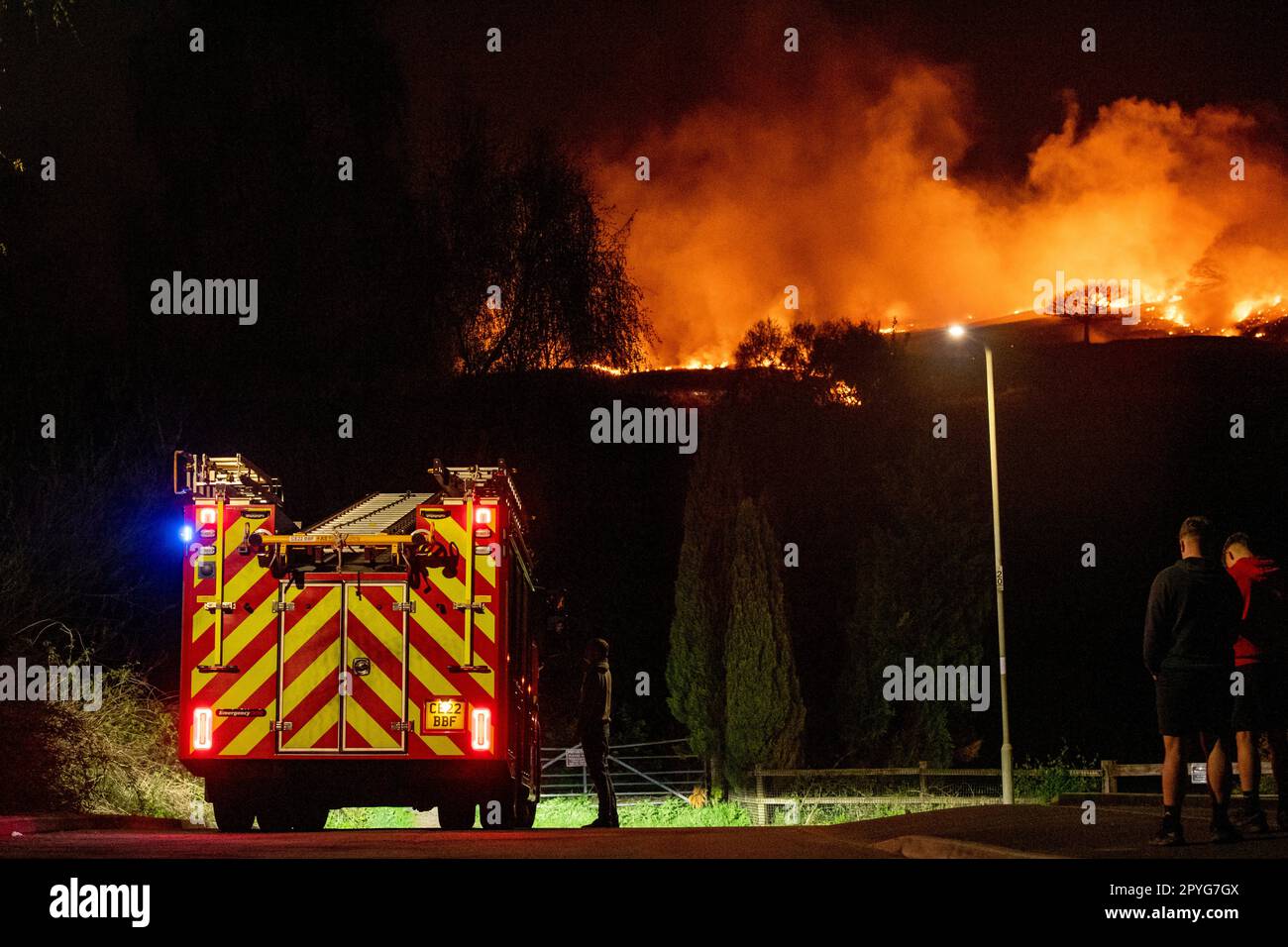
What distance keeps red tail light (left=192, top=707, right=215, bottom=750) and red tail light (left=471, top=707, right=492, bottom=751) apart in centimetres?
203

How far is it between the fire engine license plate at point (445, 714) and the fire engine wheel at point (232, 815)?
6.14 ft

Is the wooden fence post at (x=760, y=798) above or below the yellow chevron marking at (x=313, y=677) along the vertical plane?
below

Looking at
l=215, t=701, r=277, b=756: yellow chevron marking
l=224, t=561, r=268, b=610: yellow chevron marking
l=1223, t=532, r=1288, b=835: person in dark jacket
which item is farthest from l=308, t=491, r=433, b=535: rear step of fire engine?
l=1223, t=532, r=1288, b=835: person in dark jacket

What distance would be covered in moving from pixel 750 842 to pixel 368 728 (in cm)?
319

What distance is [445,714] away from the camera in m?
Answer: 12.7

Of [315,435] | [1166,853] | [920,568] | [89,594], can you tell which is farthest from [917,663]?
[1166,853]

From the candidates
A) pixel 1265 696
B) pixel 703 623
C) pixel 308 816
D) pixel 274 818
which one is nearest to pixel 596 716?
pixel 308 816

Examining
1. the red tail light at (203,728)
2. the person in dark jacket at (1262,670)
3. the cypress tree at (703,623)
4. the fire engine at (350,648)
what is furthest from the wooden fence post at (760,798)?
the person in dark jacket at (1262,670)

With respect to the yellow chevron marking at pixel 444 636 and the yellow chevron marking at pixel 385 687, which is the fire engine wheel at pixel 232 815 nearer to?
the yellow chevron marking at pixel 385 687

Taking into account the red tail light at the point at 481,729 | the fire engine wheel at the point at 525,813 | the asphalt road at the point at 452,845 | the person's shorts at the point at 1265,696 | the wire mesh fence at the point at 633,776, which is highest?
the person's shorts at the point at 1265,696

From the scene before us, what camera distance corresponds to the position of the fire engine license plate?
1266cm

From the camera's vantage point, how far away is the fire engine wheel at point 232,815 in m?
13.2

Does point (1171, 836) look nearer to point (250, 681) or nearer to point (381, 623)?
point (381, 623)

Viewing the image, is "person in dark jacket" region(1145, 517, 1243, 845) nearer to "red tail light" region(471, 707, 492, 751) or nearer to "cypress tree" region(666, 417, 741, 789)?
"red tail light" region(471, 707, 492, 751)
